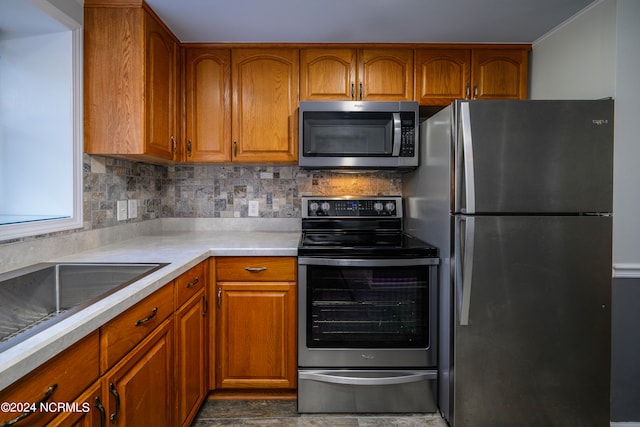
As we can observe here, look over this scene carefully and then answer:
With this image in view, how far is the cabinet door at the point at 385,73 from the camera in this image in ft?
7.91

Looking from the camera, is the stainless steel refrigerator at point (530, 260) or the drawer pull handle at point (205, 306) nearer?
the stainless steel refrigerator at point (530, 260)

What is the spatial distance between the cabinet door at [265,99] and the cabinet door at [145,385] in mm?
1320

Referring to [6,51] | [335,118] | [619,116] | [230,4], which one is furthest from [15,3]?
[619,116]

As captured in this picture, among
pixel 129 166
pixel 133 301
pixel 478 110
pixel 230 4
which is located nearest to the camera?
pixel 133 301

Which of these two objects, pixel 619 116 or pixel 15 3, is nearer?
pixel 15 3

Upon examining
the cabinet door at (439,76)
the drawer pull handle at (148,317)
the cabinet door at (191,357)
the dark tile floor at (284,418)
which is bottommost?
the dark tile floor at (284,418)

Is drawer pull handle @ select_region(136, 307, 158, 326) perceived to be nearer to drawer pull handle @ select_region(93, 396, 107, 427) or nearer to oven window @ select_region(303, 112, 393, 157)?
drawer pull handle @ select_region(93, 396, 107, 427)

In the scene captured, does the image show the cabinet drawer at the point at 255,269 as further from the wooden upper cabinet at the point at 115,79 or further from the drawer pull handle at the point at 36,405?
the drawer pull handle at the point at 36,405

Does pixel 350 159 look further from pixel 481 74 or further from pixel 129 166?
pixel 129 166

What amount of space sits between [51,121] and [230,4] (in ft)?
3.45

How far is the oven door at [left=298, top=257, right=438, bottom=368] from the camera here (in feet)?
6.45

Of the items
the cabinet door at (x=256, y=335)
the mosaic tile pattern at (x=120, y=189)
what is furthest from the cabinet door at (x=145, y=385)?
→ the mosaic tile pattern at (x=120, y=189)

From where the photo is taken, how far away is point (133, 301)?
1154mm

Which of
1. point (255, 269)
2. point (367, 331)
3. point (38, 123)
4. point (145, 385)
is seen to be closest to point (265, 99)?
point (255, 269)
